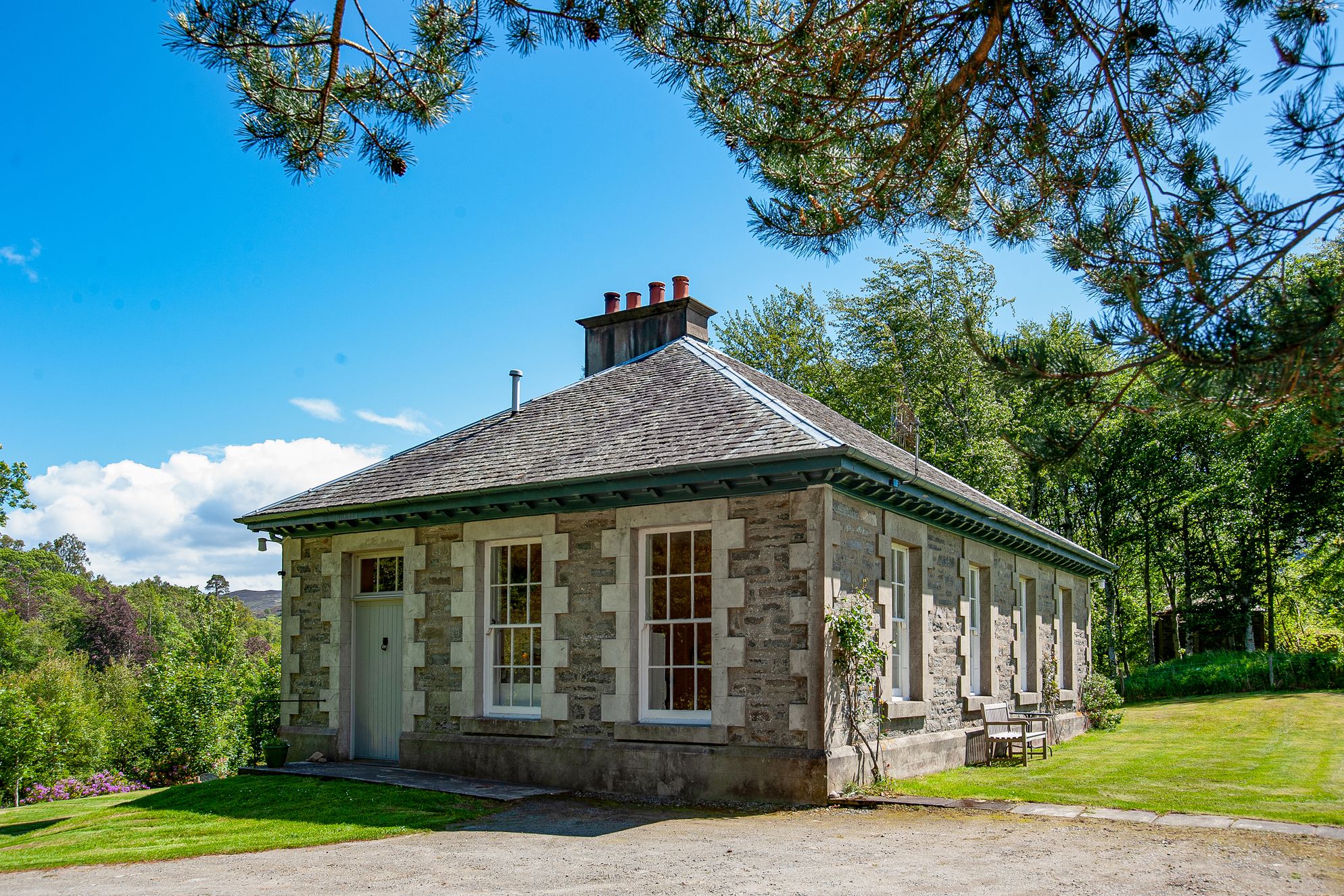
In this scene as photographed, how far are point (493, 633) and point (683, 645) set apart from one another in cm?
268

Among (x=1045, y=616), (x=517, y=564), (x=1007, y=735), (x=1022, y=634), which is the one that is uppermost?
(x=517, y=564)

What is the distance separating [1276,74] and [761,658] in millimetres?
6862

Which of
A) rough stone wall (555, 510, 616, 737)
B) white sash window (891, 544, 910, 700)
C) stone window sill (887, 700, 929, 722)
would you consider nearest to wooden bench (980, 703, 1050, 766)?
stone window sill (887, 700, 929, 722)

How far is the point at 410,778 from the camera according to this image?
11.8 meters

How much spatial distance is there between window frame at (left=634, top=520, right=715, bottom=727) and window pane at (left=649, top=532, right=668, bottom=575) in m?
0.04

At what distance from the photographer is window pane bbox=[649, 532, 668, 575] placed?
37.4ft

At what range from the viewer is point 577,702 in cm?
1149

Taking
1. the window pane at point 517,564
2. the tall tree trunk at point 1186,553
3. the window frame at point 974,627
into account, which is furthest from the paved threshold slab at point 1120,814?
the tall tree trunk at point 1186,553

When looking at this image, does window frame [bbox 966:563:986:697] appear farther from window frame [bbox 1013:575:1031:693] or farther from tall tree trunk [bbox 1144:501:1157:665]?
tall tree trunk [bbox 1144:501:1157:665]

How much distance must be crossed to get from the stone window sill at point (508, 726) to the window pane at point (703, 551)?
8.31 feet

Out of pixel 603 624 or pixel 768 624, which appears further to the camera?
pixel 603 624

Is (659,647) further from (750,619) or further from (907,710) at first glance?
(907,710)

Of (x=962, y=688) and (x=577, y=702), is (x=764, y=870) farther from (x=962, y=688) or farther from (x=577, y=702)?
(x=962, y=688)

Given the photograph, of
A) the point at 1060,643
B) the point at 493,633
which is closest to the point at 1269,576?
the point at 1060,643
